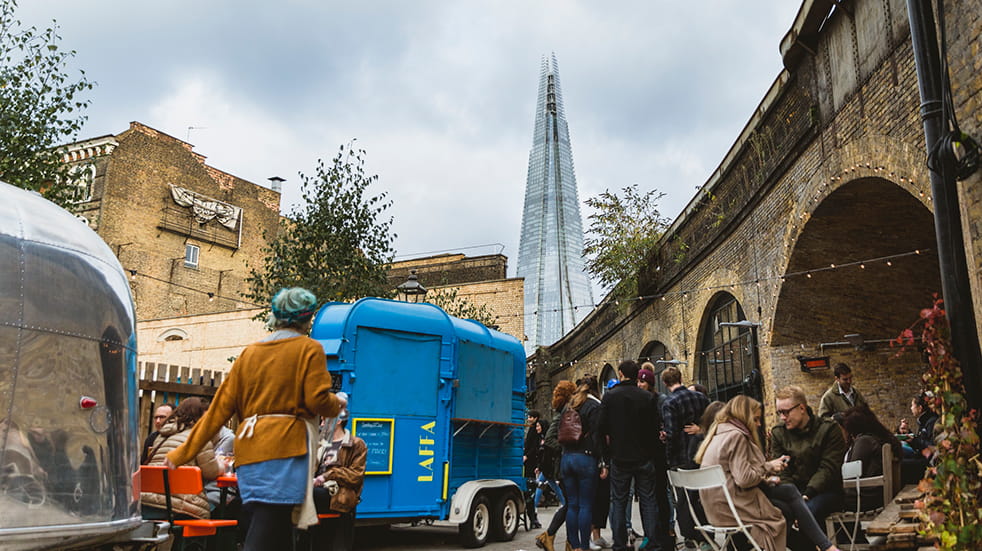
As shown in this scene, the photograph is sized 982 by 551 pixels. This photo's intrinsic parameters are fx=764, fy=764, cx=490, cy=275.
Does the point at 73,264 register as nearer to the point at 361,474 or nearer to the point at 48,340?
the point at 48,340

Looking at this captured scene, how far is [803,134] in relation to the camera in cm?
1048

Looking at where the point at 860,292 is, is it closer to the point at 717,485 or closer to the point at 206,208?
the point at 717,485

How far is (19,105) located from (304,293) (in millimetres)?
12235

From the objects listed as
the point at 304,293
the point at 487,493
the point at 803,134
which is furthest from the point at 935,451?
the point at 803,134

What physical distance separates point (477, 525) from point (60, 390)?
19.2 ft

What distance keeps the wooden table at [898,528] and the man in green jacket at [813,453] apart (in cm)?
39

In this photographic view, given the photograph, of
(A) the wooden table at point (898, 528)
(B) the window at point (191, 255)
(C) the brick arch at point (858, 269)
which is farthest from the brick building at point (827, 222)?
(B) the window at point (191, 255)

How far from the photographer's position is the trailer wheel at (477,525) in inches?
337

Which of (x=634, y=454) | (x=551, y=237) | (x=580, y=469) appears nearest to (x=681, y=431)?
(x=634, y=454)

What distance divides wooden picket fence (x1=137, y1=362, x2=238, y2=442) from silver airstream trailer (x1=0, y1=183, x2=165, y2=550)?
5.47 metres

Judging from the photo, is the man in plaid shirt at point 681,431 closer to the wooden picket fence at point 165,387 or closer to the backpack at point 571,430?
the backpack at point 571,430

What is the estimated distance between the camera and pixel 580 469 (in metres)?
7.28

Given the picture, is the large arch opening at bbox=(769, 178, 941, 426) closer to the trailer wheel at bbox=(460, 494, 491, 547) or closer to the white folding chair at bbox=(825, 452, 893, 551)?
the white folding chair at bbox=(825, 452, 893, 551)

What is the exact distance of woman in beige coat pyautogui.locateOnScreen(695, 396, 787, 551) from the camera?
16.6 feet
